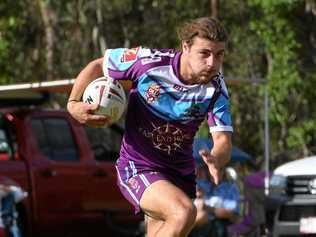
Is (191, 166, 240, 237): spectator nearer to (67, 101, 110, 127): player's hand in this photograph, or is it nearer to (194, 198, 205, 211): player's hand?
(194, 198, 205, 211): player's hand

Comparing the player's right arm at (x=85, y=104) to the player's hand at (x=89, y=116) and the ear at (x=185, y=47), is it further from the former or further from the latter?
the ear at (x=185, y=47)

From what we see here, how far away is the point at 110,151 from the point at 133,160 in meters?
7.02

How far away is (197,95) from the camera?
7789mm

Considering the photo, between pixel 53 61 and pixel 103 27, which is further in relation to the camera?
pixel 103 27

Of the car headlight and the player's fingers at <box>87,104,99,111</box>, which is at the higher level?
the player's fingers at <box>87,104,99,111</box>

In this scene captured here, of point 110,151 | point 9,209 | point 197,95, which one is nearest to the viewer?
point 197,95

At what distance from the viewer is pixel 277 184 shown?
13117mm

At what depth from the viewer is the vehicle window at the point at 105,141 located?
14.7 meters

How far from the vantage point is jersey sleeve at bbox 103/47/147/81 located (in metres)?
7.81

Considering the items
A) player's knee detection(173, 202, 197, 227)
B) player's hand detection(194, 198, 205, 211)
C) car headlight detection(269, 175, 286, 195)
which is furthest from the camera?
car headlight detection(269, 175, 286, 195)

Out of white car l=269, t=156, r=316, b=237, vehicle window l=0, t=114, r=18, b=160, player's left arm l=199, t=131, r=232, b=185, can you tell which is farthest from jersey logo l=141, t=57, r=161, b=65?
vehicle window l=0, t=114, r=18, b=160

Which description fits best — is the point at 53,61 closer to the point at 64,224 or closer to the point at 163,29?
the point at 163,29

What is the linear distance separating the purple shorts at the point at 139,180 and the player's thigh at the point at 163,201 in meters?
0.06

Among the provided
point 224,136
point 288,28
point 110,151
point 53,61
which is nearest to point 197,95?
point 224,136
